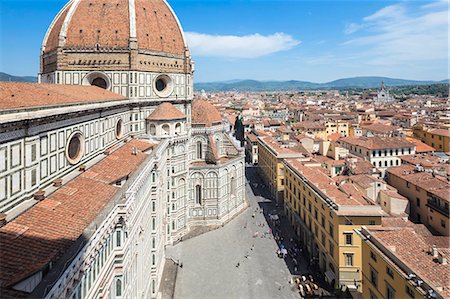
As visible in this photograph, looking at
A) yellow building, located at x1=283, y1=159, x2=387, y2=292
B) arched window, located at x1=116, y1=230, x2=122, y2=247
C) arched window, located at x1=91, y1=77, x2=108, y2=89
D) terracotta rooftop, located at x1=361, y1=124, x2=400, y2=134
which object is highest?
arched window, located at x1=91, y1=77, x2=108, y2=89

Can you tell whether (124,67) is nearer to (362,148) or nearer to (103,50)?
(103,50)

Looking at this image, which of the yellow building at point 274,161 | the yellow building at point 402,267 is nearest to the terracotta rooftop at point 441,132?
the yellow building at point 274,161

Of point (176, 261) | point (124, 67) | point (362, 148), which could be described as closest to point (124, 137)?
point (124, 67)

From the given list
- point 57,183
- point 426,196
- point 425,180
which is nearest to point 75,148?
point 57,183

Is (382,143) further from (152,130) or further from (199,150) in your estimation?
(152,130)

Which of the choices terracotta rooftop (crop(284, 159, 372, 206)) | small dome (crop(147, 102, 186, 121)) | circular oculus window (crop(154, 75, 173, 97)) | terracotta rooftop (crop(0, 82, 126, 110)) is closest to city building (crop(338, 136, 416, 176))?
terracotta rooftop (crop(284, 159, 372, 206))

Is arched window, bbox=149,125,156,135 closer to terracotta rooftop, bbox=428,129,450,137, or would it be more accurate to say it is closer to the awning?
the awning

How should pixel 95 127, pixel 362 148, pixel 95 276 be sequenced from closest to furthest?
pixel 95 276, pixel 95 127, pixel 362 148

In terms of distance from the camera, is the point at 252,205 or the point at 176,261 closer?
the point at 176,261
